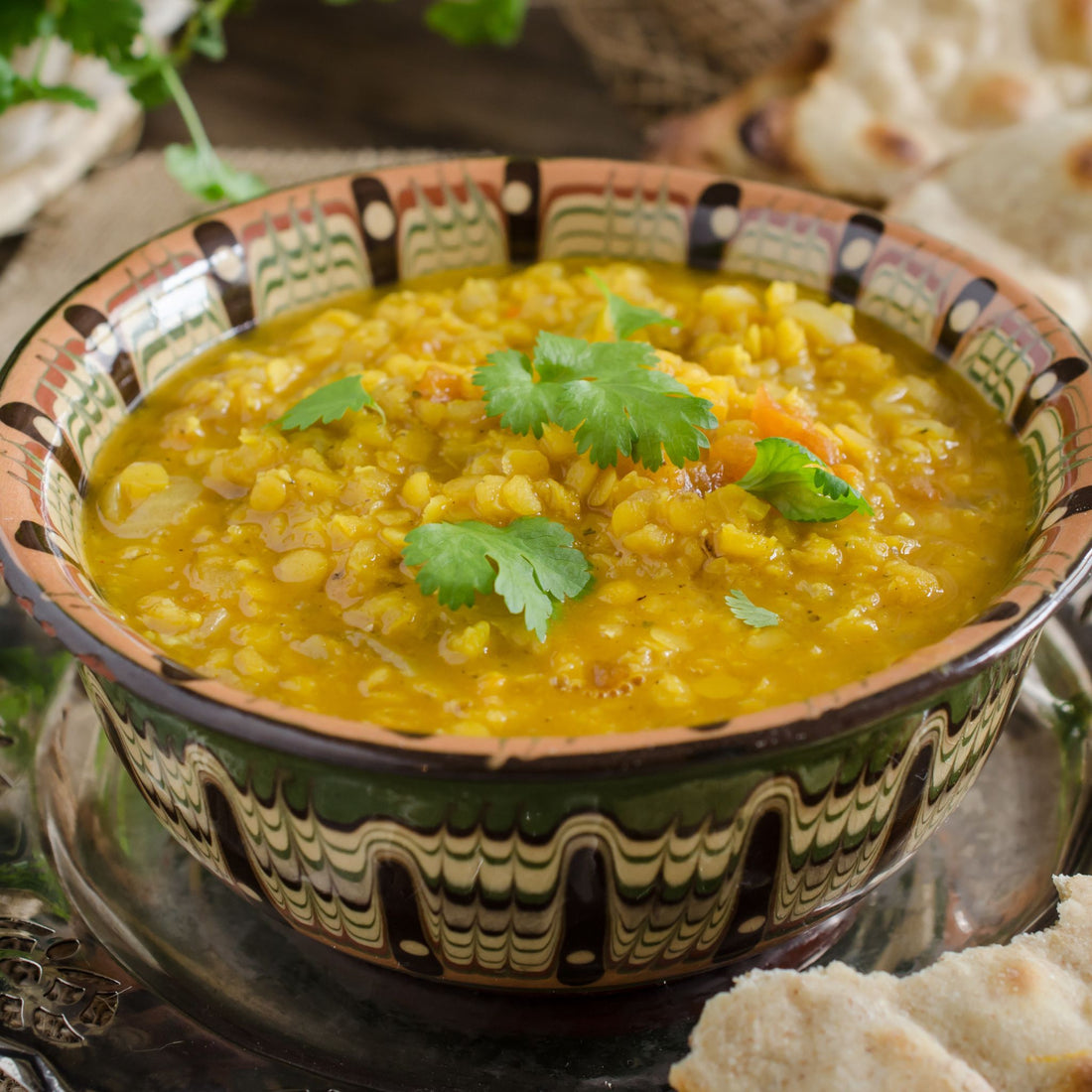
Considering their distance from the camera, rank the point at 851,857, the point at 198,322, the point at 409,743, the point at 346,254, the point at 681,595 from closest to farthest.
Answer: the point at 409,743 → the point at 851,857 → the point at 681,595 → the point at 198,322 → the point at 346,254

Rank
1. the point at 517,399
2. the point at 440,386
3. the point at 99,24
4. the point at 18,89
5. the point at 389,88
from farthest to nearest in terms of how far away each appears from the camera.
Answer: the point at 389,88, the point at 18,89, the point at 99,24, the point at 440,386, the point at 517,399

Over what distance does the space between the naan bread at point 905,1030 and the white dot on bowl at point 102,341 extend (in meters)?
2.07

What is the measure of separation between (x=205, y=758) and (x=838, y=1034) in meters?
1.17

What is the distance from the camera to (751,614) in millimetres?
2621

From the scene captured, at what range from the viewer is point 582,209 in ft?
13.0

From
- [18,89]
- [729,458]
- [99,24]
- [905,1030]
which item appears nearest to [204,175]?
[99,24]

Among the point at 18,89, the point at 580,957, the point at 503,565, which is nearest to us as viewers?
the point at 580,957

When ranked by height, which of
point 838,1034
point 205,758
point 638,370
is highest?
point 638,370

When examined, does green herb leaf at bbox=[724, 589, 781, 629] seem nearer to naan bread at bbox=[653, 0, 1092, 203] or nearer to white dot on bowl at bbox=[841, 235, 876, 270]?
white dot on bowl at bbox=[841, 235, 876, 270]

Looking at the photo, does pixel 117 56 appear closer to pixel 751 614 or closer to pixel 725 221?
pixel 725 221

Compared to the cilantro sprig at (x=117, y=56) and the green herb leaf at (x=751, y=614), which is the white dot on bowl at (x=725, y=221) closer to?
the green herb leaf at (x=751, y=614)

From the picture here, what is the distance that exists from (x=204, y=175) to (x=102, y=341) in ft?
5.61

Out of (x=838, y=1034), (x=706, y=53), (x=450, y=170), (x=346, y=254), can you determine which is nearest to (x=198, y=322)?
(x=346, y=254)

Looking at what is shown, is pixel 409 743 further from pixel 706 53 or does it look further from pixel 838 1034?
pixel 706 53
